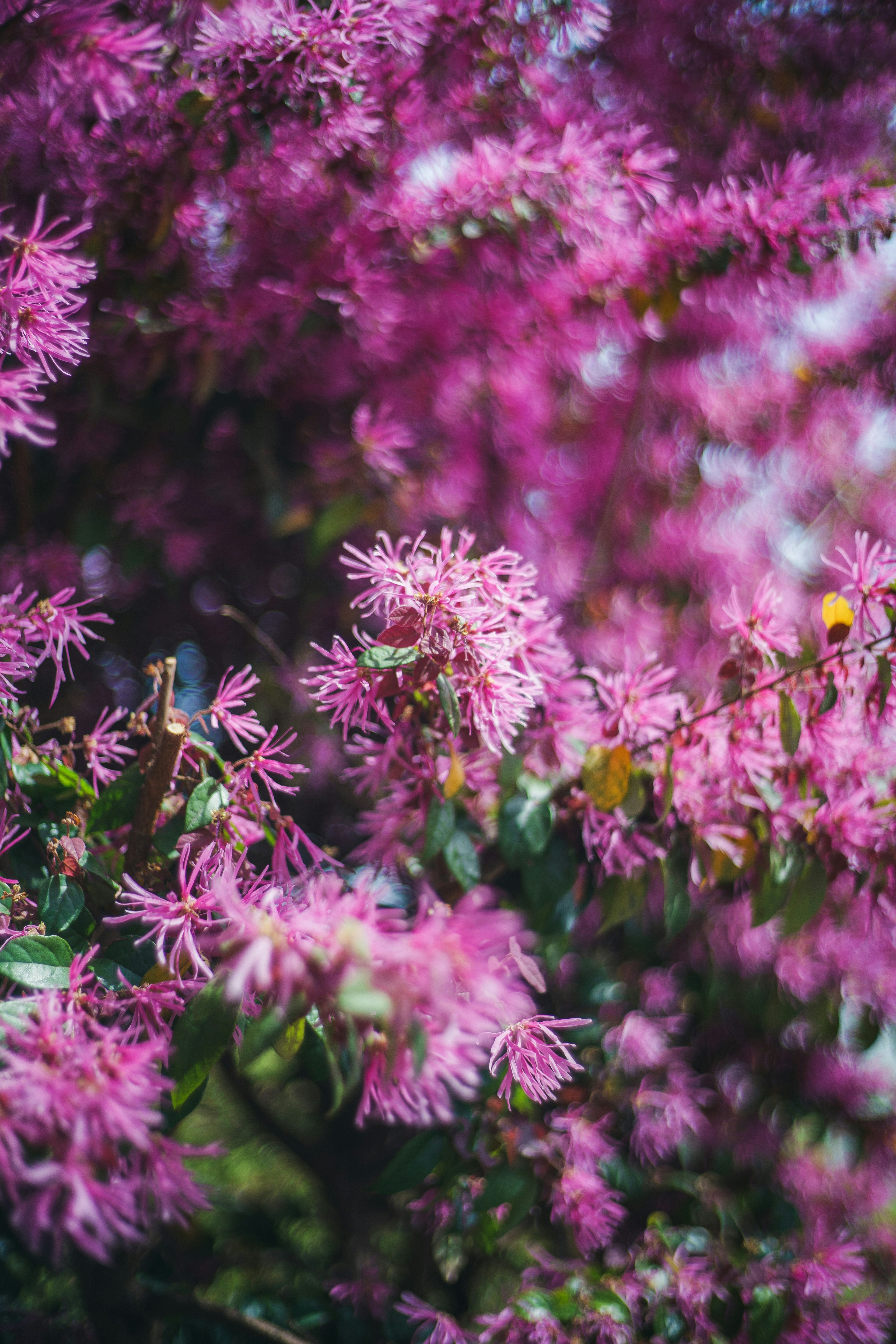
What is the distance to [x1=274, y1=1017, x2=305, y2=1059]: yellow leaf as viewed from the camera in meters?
0.62

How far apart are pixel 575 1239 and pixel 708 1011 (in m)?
0.48

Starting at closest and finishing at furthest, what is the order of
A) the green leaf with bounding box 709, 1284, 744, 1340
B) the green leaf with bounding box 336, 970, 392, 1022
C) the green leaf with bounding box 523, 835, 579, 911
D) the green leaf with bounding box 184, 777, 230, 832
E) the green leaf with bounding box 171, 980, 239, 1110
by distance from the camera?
the green leaf with bounding box 336, 970, 392, 1022 → the green leaf with bounding box 171, 980, 239, 1110 → the green leaf with bounding box 184, 777, 230, 832 → the green leaf with bounding box 523, 835, 579, 911 → the green leaf with bounding box 709, 1284, 744, 1340

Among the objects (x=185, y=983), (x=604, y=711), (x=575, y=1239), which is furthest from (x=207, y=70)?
(x=575, y=1239)

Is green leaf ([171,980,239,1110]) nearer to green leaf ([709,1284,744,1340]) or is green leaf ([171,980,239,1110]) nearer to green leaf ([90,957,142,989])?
green leaf ([90,957,142,989])

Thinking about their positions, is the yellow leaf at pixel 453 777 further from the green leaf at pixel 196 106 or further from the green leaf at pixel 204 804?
the green leaf at pixel 196 106

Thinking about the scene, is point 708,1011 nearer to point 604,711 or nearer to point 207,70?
point 604,711

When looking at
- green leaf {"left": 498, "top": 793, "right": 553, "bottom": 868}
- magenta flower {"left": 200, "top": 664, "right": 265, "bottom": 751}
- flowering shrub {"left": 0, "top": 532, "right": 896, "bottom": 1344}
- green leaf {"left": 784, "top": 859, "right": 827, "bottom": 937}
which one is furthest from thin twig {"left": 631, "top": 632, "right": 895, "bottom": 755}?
magenta flower {"left": 200, "top": 664, "right": 265, "bottom": 751}

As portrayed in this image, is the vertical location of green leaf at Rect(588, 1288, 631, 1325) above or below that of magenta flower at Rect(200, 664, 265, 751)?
below

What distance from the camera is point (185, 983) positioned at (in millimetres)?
608

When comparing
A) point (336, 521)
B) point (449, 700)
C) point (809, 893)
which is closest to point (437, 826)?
point (449, 700)

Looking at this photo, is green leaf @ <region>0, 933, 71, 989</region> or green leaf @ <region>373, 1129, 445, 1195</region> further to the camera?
green leaf @ <region>373, 1129, 445, 1195</region>

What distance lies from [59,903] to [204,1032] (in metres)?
0.20

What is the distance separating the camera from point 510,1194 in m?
0.90

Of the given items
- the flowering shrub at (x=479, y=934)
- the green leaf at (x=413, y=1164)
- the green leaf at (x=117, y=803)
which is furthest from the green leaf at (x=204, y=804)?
the green leaf at (x=413, y=1164)
